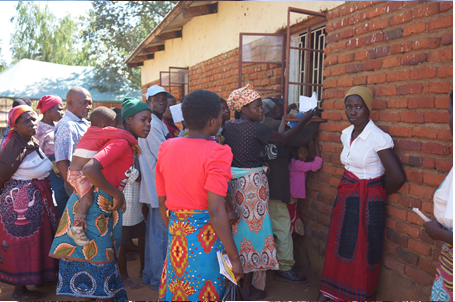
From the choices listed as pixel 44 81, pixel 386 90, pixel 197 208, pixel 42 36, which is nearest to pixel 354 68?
pixel 386 90

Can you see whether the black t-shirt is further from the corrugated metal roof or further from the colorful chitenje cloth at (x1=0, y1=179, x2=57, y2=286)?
the corrugated metal roof

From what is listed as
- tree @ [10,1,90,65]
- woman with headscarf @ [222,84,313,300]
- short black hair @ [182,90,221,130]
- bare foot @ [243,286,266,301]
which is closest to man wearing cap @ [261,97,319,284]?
woman with headscarf @ [222,84,313,300]

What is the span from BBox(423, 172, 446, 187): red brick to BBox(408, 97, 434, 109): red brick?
1.63 feet

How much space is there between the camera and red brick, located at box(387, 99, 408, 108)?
9.08ft

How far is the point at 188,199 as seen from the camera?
2.00 meters

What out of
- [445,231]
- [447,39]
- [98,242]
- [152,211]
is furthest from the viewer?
[152,211]

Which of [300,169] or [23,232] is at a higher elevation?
[300,169]

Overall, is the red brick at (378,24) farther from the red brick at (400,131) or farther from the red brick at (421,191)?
the red brick at (421,191)

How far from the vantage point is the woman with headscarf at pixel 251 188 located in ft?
10.5

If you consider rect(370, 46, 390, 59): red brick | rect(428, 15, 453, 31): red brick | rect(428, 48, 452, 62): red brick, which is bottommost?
rect(428, 48, 452, 62): red brick

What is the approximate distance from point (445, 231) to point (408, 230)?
1099 millimetres

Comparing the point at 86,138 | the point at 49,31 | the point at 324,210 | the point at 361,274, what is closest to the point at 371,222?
the point at 361,274

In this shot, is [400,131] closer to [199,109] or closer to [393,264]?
[393,264]

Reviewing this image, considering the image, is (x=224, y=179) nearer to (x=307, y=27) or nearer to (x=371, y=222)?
(x=371, y=222)
